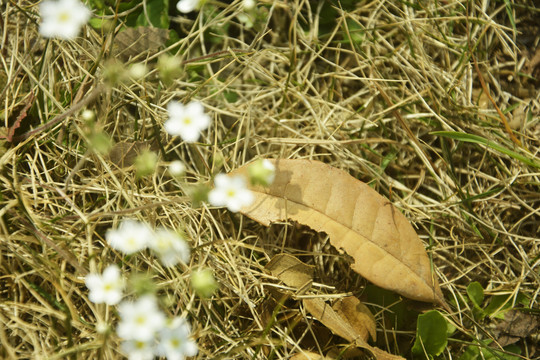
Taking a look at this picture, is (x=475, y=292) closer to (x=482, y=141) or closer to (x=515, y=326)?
(x=515, y=326)

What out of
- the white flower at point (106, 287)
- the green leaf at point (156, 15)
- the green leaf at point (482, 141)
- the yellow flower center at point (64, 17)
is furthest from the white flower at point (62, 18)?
the green leaf at point (482, 141)

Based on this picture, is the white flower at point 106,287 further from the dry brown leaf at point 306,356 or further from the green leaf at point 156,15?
the green leaf at point 156,15

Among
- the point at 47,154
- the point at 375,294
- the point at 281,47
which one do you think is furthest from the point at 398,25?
the point at 47,154

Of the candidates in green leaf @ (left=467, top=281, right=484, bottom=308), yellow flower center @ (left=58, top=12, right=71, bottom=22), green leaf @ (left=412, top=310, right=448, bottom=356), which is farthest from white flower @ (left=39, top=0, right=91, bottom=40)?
green leaf @ (left=467, top=281, right=484, bottom=308)

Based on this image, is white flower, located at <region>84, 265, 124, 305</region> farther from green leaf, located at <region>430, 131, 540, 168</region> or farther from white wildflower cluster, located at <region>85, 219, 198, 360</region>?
green leaf, located at <region>430, 131, 540, 168</region>

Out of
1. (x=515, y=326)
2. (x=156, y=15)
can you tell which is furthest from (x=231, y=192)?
(x=515, y=326)

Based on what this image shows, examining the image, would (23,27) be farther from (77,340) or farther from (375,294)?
(375,294)

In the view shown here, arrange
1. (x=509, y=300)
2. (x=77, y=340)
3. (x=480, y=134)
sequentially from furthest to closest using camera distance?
1. (x=480, y=134)
2. (x=509, y=300)
3. (x=77, y=340)
